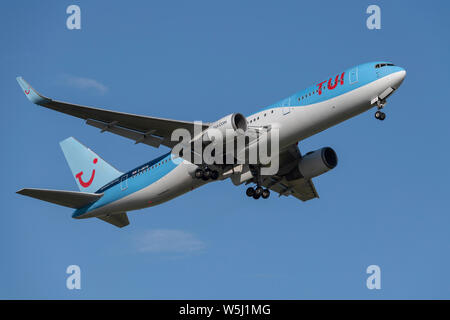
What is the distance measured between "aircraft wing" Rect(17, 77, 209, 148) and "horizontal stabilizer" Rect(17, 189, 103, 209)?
4958 millimetres

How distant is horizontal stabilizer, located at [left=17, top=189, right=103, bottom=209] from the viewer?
3422 centimetres

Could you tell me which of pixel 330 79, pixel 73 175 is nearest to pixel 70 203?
pixel 73 175

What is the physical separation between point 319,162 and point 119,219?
12.4 m

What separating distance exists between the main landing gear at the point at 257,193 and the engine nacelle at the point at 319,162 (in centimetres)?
244

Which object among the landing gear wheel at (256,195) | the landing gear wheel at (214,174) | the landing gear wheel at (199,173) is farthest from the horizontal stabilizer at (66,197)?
the landing gear wheel at (256,195)

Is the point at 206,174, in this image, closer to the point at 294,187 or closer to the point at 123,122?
the point at 123,122

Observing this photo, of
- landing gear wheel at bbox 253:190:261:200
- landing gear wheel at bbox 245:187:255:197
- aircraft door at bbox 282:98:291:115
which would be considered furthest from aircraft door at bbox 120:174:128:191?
aircraft door at bbox 282:98:291:115

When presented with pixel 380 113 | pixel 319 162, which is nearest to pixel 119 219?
pixel 319 162

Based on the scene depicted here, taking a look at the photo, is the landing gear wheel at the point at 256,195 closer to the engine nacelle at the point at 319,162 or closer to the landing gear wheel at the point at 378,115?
the engine nacelle at the point at 319,162

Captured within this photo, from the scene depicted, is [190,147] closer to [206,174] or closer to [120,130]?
[206,174]

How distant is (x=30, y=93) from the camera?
30281 millimetres

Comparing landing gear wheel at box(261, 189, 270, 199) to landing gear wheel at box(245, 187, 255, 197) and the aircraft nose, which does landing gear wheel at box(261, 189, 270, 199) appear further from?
the aircraft nose

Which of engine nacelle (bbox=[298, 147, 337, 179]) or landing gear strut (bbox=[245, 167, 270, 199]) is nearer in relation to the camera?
landing gear strut (bbox=[245, 167, 270, 199])
